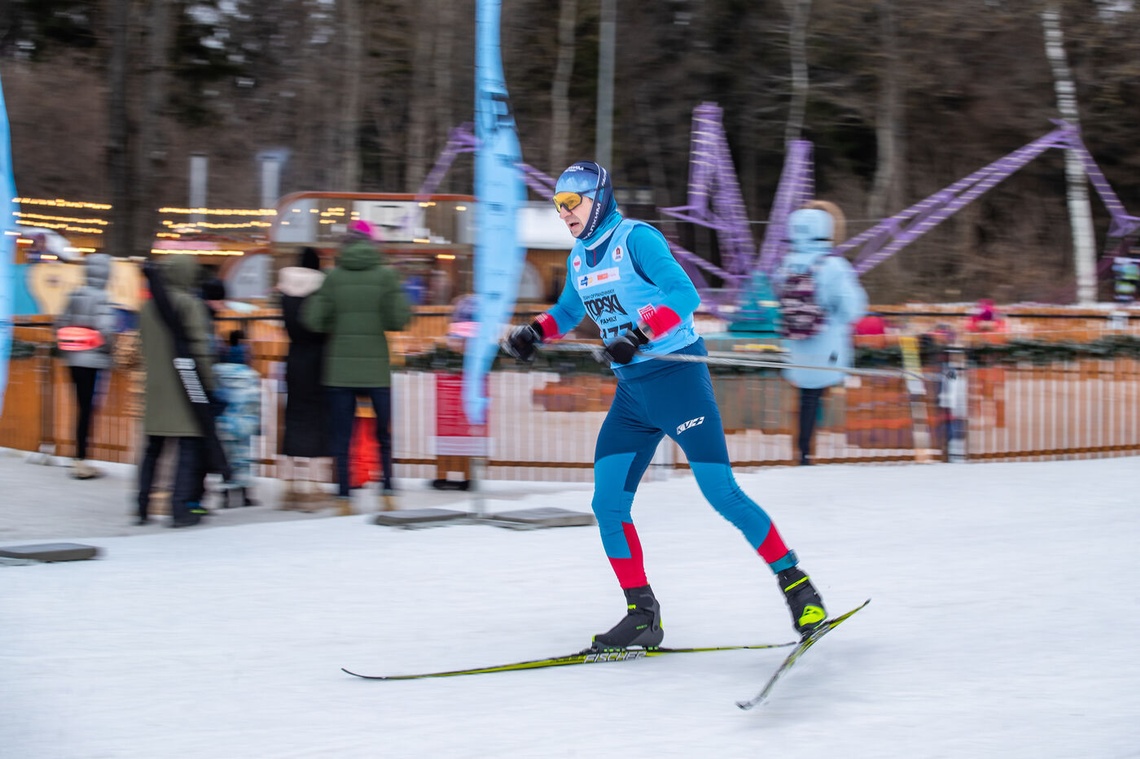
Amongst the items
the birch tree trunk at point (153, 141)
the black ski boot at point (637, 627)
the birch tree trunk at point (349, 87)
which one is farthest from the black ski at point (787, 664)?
the birch tree trunk at point (349, 87)

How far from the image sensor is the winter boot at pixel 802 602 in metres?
4.83

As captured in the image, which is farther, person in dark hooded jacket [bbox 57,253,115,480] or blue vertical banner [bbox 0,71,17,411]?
person in dark hooded jacket [bbox 57,253,115,480]

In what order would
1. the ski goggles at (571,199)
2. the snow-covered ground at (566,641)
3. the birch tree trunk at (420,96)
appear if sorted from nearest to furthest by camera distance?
the snow-covered ground at (566,641) → the ski goggles at (571,199) → the birch tree trunk at (420,96)

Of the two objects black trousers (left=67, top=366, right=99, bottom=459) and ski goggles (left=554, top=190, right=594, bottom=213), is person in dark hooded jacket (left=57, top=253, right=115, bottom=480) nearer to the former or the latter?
black trousers (left=67, top=366, right=99, bottom=459)

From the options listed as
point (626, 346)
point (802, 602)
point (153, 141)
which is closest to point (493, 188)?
point (626, 346)

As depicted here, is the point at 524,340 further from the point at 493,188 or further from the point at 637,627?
the point at 493,188

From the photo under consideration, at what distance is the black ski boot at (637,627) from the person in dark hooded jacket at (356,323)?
3.78 metres

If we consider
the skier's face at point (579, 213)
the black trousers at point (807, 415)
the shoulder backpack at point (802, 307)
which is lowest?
the black trousers at point (807, 415)

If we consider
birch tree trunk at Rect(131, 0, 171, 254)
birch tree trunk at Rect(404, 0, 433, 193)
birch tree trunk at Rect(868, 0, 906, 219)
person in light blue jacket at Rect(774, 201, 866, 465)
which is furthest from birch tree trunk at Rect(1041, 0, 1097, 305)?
person in light blue jacket at Rect(774, 201, 866, 465)

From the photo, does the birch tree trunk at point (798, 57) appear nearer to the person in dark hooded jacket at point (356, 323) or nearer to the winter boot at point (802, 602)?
the person in dark hooded jacket at point (356, 323)

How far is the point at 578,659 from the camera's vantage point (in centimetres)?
498

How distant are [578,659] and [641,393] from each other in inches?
38.0

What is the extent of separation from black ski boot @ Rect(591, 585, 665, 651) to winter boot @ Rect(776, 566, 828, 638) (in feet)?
1.65

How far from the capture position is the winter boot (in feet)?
15.8
